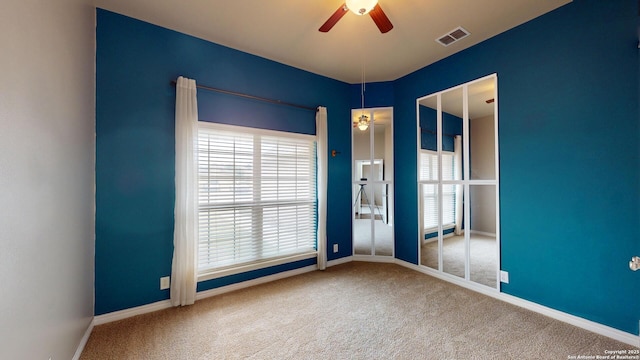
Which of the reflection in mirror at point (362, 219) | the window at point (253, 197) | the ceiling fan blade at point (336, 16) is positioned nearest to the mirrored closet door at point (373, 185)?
the reflection in mirror at point (362, 219)

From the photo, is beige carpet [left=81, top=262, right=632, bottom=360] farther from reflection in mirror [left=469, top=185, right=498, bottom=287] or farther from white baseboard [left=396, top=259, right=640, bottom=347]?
reflection in mirror [left=469, top=185, right=498, bottom=287]

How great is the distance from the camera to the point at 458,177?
3.25m

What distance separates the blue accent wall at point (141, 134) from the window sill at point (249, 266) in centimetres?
9

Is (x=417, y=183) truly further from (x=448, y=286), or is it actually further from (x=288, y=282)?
(x=288, y=282)

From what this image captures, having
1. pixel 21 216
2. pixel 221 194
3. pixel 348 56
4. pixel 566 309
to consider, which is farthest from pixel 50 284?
pixel 566 309

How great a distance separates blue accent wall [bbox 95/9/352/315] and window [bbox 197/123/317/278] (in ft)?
0.76

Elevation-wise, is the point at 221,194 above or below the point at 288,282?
above

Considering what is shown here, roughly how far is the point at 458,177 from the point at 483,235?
30.4 inches

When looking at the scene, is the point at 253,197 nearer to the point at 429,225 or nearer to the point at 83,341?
the point at 83,341

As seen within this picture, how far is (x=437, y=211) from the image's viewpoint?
3.46 m

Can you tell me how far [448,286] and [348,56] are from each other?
3246 millimetres

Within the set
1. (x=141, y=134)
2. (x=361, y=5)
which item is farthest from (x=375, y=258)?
(x=141, y=134)

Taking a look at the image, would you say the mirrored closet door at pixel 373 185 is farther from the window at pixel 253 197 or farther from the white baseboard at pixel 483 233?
the white baseboard at pixel 483 233

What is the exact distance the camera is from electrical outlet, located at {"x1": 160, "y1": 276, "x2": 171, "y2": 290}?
102 inches
